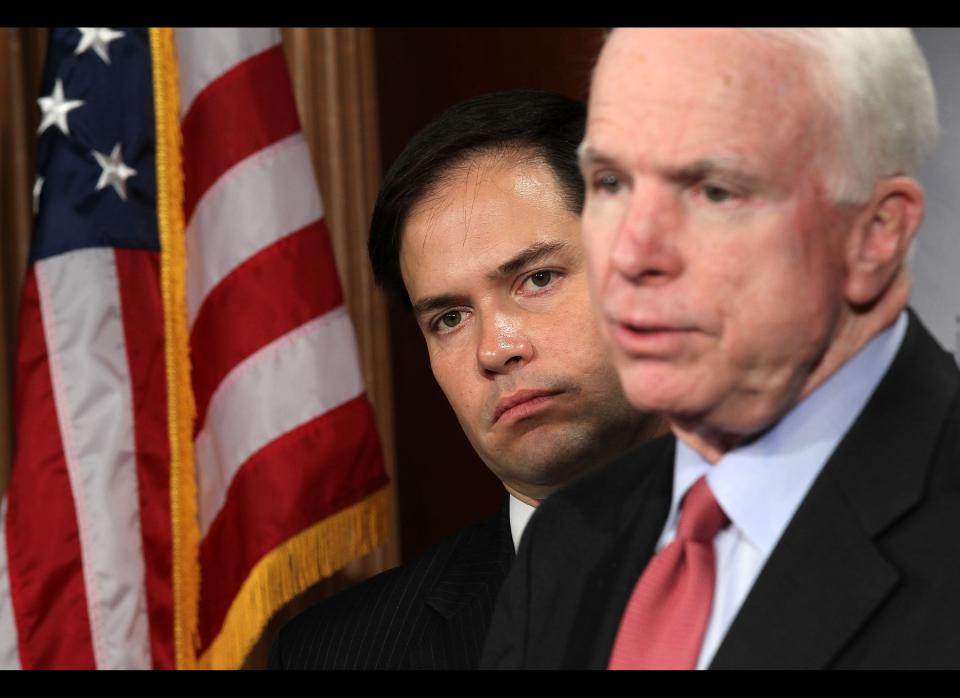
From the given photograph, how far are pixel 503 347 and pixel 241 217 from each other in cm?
94

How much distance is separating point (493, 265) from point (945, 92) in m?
0.47

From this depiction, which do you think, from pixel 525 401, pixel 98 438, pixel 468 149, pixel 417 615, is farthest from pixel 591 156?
pixel 98 438

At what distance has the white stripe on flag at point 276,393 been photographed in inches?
78.0

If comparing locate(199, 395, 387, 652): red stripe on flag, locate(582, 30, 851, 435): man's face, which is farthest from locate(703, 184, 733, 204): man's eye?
locate(199, 395, 387, 652): red stripe on flag

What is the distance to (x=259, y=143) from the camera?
205 cm

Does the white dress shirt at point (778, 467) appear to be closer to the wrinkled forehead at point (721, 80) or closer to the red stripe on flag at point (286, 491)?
the wrinkled forehead at point (721, 80)

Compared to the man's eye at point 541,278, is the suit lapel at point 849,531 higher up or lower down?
lower down

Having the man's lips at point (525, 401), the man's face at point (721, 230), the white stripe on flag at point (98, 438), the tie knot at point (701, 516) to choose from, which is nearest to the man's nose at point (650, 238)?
the man's face at point (721, 230)

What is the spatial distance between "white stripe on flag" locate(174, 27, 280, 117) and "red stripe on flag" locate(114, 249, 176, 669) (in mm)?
266

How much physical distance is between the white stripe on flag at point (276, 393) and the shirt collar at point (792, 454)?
139 cm

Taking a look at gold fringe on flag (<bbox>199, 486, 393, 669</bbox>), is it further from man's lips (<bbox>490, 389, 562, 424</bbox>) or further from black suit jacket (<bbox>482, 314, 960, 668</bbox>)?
black suit jacket (<bbox>482, 314, 960, 668</bbox>)

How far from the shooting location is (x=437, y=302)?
1256 mm

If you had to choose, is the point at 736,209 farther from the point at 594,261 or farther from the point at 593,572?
the point at 593,572

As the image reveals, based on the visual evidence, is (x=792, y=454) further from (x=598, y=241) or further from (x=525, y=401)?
(x=525, y=401)
